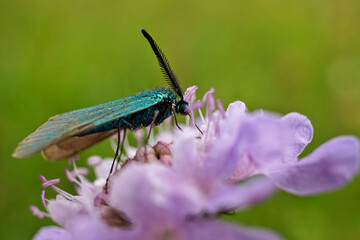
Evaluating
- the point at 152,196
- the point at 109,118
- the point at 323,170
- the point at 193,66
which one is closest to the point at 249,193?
the point at 152,196

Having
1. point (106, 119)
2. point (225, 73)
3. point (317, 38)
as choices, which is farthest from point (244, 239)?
point (317, 38)

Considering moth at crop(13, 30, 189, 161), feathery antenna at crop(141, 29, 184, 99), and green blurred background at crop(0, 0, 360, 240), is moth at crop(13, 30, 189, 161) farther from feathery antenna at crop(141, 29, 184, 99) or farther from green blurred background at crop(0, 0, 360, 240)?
green blurred background at crop(0, 0, 360, 240)

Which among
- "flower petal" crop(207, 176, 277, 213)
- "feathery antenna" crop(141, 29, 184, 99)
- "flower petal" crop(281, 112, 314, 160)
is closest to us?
"flower petal" crop(207, 176, 277, 213)

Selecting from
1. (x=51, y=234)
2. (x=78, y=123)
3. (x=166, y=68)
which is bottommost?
(x=51, y=234)

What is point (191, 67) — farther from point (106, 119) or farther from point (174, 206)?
point (174, 206)

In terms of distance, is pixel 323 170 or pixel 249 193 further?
pixel 323 170

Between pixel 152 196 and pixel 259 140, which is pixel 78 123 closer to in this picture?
pixel 152 196

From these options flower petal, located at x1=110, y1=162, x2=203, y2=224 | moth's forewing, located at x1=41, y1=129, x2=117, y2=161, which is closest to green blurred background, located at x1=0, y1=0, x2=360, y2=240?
moth's forewing, located at x1=41, y1=129, x2=117, y2=161
